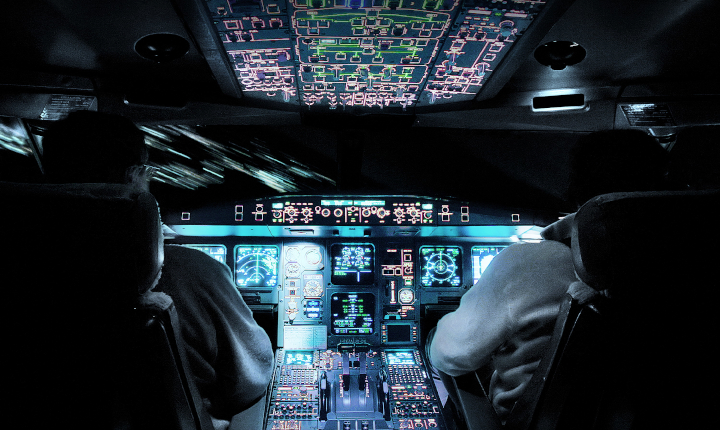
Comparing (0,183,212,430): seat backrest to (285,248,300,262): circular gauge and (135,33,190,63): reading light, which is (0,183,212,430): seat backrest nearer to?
(135,33,190,63): reading light

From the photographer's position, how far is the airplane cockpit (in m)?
0.78

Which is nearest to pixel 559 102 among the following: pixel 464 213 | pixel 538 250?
pixel 464 213

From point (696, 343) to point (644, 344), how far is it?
0.08 meters

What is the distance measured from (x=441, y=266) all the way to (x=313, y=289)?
0.76m

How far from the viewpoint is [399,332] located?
8.27ft

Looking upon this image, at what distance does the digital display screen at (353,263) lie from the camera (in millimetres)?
2561

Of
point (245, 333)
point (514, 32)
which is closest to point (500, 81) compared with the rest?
point (514, 32)

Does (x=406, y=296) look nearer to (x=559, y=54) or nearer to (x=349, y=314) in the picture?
(x=349, y=314)

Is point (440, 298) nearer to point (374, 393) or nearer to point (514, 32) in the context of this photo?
point (374, 393)

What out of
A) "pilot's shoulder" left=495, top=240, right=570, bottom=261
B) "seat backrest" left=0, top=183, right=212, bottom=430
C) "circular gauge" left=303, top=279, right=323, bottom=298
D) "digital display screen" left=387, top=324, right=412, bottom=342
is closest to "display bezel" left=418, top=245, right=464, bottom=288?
"digital display screen" left=387, top=324, right=412, bottom=342

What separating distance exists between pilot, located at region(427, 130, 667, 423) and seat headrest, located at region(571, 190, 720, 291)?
1.13 feet

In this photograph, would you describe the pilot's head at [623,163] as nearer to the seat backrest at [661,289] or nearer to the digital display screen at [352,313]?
the seat backrest at [661,289]

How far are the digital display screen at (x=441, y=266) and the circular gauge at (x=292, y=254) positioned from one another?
0.73 meters

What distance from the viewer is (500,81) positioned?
6.43ft
